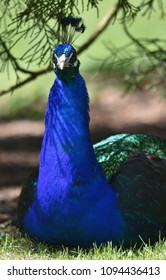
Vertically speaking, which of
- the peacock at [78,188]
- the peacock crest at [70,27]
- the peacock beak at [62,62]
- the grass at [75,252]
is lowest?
the grass at [75,252]

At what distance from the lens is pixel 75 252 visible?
4.74 metres

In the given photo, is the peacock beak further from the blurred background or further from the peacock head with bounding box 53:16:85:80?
the blurred background

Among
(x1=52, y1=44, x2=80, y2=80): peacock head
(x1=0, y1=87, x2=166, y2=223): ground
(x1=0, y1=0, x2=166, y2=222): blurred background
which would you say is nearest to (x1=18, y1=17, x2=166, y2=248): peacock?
(x1=52, y1=44, x2=80, y2=80): peacock head

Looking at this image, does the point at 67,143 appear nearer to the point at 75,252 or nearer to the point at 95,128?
the point at 75,252

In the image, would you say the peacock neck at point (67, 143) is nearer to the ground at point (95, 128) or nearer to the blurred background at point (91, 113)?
the ground at point (95, 128)

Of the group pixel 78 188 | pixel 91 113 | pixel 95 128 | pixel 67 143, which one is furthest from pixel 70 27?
pixel 91 113

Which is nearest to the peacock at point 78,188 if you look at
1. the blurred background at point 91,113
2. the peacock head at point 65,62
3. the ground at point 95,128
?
the peacock head at point 65,62

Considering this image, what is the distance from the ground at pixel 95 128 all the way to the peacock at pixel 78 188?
1.44 metres

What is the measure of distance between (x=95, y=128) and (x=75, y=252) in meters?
3.20

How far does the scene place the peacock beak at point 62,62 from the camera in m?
4.56

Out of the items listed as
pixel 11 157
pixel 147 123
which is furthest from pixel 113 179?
pixel 147 123

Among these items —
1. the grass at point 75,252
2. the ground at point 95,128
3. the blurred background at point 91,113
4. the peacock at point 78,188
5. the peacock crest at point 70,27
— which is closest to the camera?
the grass at point 75,252

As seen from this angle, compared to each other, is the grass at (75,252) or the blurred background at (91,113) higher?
the blurred background at (91,113)

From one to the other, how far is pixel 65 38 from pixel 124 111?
3.55m
